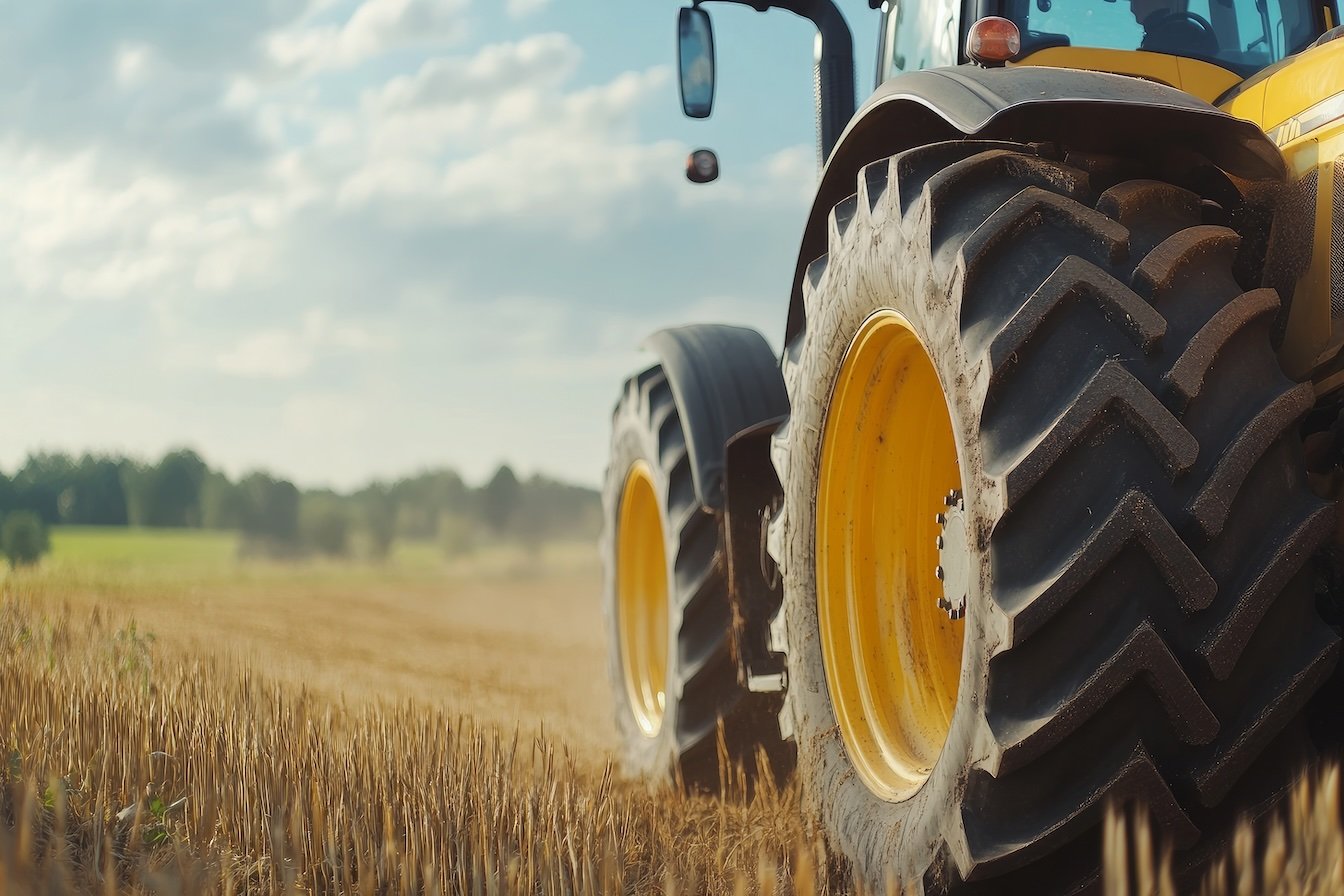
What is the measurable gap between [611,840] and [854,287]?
1274 mm

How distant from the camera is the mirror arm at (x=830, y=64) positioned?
404cm

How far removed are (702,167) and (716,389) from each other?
2.60 feet

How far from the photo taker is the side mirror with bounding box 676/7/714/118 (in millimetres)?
3844

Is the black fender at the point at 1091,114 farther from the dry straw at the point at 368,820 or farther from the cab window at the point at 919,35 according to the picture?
the dry straw at the point at 368,820

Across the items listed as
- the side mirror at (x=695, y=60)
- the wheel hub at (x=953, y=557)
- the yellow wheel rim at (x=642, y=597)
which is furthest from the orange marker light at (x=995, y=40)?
the yellow wheel rim at (x=642, y=597)

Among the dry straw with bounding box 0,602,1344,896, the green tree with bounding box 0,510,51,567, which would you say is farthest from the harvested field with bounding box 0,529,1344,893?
the green tree with bounding box 0,510,51,567

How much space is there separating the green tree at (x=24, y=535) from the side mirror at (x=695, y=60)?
103ft

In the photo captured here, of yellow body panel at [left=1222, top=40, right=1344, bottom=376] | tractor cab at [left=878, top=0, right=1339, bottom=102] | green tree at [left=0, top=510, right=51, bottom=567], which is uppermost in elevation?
tractor cab at [left=878, top=0, right=1339, bottom=102]

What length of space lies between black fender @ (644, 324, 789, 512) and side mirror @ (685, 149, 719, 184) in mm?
541

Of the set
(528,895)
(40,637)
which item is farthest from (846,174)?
(40,637)

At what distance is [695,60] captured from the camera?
3887 mm

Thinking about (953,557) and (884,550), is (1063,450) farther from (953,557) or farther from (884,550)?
(884,550)

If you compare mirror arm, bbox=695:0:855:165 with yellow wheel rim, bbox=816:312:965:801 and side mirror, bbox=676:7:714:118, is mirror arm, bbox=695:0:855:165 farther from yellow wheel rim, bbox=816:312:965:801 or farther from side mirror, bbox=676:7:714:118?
yellow wheel rim, bbox=816:312:965:801

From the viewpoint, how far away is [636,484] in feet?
16.5
